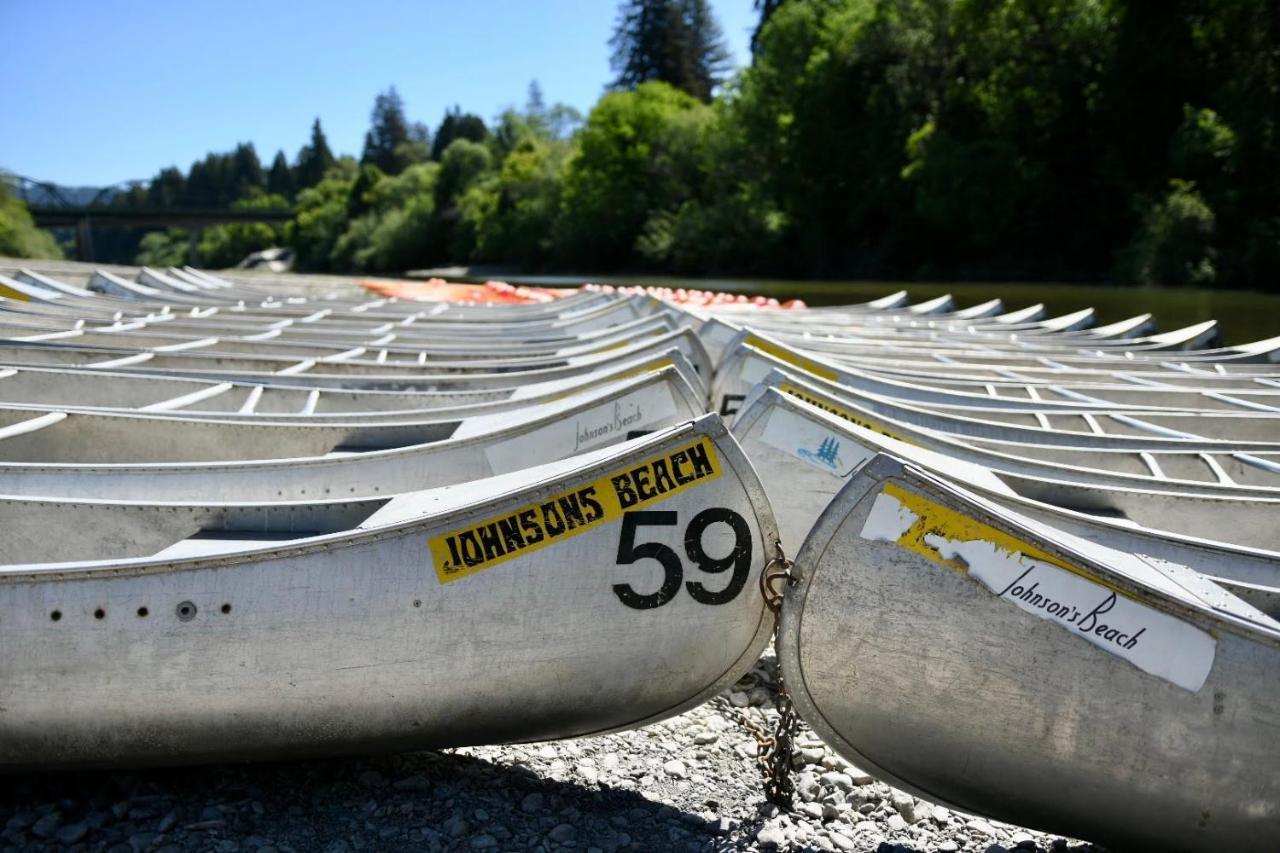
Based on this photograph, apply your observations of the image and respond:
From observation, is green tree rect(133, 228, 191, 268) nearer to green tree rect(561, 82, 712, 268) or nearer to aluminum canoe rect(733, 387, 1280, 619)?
green tree rect(561, 82, 712, 268)

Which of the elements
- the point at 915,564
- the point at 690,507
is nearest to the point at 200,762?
the point at 690,507

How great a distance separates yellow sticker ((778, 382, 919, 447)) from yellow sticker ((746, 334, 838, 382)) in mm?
1298

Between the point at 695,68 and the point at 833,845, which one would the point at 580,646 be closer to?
the point at 833,845

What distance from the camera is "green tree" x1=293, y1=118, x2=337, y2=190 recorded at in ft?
450

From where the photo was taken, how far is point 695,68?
7719 centimetres

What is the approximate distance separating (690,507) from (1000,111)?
122ft

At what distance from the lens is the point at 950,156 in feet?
122

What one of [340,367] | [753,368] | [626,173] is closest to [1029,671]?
[753,368]

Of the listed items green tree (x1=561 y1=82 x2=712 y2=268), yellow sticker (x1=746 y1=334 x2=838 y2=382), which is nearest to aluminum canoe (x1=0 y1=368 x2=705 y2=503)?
yellow sticker (x1=746 y1=334 x2=838 y2=382)

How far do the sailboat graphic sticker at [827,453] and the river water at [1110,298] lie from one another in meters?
16.0

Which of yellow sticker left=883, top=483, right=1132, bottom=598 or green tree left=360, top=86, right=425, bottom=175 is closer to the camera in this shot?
yellow sticker left=883, top=483, right=1132, bottom=598

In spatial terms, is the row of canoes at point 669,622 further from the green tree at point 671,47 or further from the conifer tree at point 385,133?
the conifer tree at point 385,133

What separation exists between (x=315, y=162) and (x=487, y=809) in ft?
479

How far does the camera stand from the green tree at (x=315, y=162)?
450 ft
